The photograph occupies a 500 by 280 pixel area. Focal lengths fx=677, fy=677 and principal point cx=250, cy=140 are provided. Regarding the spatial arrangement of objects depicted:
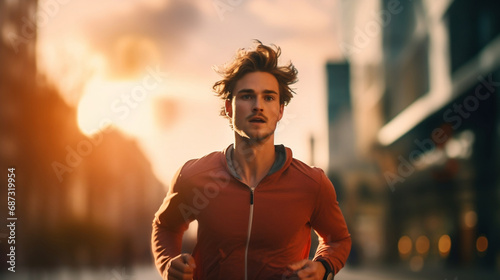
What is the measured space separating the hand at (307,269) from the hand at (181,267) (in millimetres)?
429

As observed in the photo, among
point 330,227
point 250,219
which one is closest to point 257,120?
point 250,219

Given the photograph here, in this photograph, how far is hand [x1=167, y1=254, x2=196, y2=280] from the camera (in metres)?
2.91

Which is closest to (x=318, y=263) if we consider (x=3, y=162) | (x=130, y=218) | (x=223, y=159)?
(x=223, y=159)

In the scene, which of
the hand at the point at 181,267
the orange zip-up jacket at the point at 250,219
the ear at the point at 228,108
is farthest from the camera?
the ear at the point at 228,108

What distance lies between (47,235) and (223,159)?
71.3 feet

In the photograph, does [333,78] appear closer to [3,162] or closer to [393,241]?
[393,241]

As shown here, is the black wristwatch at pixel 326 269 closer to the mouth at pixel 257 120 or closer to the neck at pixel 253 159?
the neck at pixel 253 159

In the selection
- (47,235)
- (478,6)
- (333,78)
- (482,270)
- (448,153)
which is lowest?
(482,270)

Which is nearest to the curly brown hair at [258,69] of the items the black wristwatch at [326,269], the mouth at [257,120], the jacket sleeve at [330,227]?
the mouth at [257,120]

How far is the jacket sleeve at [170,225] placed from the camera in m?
3.24

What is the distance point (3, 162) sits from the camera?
146 ft

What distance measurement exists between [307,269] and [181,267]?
55 cm

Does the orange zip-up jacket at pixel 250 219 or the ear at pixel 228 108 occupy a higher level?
the ear at pixel 228 108

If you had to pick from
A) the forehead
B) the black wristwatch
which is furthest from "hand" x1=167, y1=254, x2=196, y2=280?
the forehead
